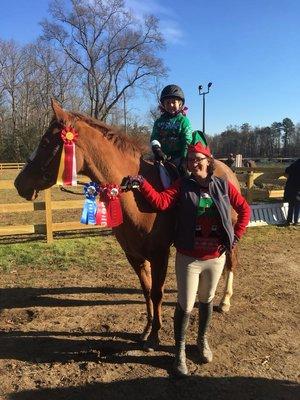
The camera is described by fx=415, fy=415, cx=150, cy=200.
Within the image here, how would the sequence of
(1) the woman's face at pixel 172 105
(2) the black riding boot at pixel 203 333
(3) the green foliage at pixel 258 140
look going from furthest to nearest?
(3) the green foliage at pixel 258 140, (1) the woman's face at pixel 172 105, (2) the black riding boot at pixel 203 333

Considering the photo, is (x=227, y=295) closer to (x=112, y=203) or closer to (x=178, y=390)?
(x=178, y=390)

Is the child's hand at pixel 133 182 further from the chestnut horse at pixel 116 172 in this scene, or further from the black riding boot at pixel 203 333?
the black riding boot at pixel 203 333

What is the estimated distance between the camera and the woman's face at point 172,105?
432 centimetres

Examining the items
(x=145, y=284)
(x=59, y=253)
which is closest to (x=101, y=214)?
(x=145, y=284)

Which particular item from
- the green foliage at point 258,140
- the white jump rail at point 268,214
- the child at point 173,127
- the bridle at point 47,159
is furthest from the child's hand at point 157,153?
the green foliage at point 258,140

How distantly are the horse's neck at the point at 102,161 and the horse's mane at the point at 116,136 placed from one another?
0.25 ft

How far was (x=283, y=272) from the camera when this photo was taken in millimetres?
6695

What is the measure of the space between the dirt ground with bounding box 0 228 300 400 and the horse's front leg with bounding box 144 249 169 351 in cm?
11

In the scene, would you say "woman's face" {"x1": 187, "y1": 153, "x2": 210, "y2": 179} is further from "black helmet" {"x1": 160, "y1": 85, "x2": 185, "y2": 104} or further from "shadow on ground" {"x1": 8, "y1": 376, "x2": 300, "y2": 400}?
"shadow on ground" {"x1": 8, "y1": 376, "x2": 300, "y2": 400}

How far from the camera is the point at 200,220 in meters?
3.33

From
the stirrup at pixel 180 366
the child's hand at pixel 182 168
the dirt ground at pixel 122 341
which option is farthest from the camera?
the child's hand at pixel 182 168

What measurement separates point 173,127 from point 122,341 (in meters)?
2.26

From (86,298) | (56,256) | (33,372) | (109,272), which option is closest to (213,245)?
(33,372)

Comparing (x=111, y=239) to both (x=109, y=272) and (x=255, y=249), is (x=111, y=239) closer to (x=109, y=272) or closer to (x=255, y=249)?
(x=109, y=272)
